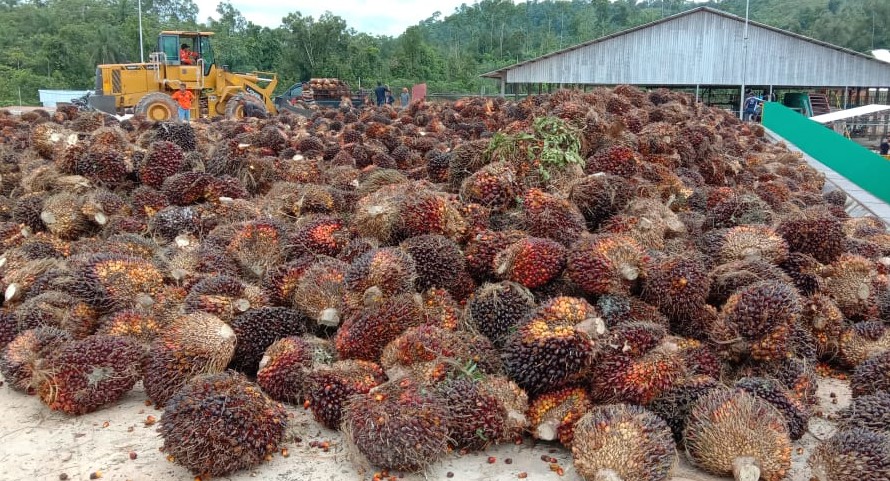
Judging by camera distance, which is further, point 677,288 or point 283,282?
point 283,282

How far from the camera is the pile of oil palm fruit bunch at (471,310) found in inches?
132

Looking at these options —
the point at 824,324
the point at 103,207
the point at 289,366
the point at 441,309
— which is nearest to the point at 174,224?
the point at 103,207

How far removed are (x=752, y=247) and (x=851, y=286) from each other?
909 millimetres

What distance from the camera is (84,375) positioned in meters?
Answer: 4.07

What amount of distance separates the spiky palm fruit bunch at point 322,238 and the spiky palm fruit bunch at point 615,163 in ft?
7.84

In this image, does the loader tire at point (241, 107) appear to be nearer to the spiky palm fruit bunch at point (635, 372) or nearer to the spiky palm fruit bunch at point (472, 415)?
the spiky palm fruit bunch at point (472, 415)

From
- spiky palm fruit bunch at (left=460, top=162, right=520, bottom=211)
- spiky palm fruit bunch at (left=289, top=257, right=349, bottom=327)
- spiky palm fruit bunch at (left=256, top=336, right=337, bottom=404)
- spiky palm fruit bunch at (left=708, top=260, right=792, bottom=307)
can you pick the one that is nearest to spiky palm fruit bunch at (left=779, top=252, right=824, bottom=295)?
spiky palm fruit bunch at (left=708, top=260, right=792, bottom=307)

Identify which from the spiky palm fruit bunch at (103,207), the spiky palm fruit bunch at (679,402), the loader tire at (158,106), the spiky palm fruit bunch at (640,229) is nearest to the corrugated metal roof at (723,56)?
the loader tire at (158,106)

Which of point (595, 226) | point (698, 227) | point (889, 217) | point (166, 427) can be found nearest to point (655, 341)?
point (595, 226)

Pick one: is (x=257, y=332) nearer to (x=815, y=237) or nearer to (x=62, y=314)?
(x=62, y=314)

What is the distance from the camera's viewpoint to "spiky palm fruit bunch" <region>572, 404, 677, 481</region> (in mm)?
3053

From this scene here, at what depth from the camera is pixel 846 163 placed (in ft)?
44.6

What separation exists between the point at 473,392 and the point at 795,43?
37.3 m

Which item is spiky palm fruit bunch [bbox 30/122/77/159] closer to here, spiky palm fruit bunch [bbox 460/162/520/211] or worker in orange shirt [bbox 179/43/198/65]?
spiky palm fruit bunch [bbox 460/162/520/211]
